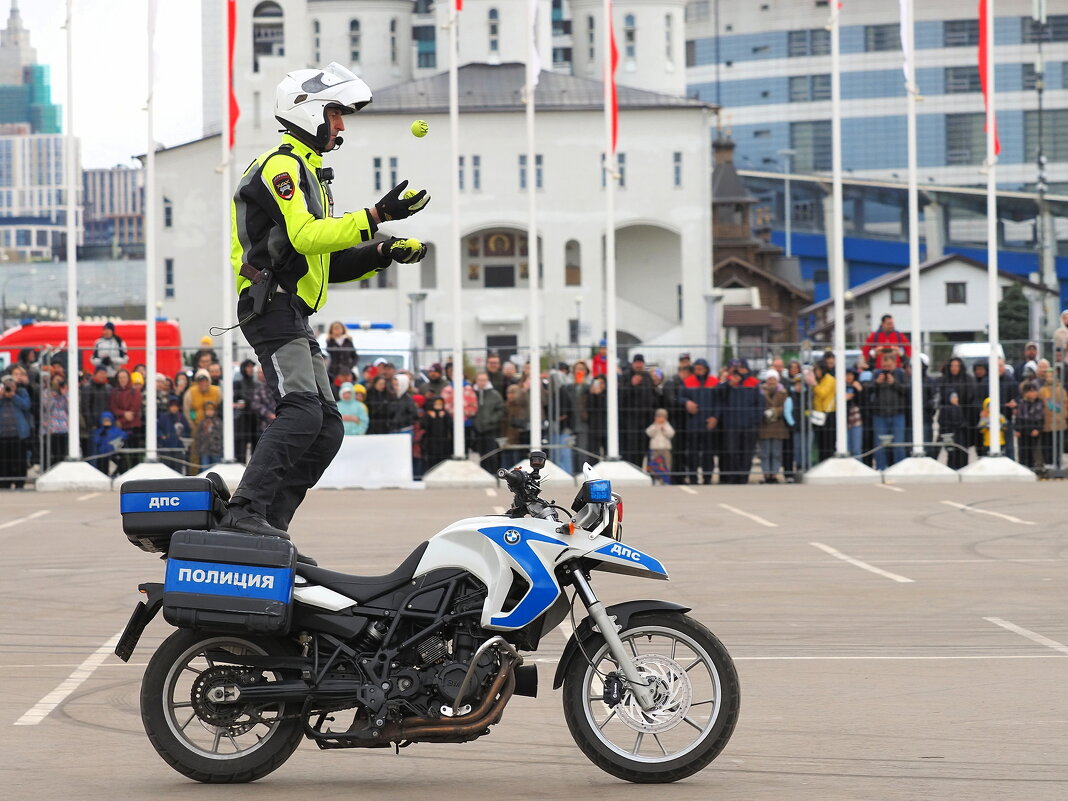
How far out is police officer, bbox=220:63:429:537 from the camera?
23.2 feet

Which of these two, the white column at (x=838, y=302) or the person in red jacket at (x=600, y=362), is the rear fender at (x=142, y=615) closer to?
the white column at (x=838, y=302)

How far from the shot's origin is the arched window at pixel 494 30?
10362 centimetres

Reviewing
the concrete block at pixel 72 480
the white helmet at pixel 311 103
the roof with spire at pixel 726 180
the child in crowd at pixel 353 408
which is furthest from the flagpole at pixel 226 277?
the roof with spire at pixel 726 180

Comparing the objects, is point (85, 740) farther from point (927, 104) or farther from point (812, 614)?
point (927, 104)

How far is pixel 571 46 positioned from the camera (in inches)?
4547

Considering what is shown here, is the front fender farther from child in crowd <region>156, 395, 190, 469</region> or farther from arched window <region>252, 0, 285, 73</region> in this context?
arched window <region>252, 0, 285, 73</region>

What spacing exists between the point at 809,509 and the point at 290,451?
46.4 feet

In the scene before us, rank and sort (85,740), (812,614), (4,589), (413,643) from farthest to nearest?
1. (4,589)
2. (812,614)
3. (85,740)
4. (413,643)

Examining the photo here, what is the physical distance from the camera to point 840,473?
83.0 feet

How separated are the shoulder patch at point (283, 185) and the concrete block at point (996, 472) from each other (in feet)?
65.1

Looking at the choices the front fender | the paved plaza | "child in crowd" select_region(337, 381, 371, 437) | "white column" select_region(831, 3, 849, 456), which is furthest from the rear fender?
"white column" select_region(831, 3, 849, 456)

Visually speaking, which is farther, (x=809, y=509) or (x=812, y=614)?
(x=809, y=509)

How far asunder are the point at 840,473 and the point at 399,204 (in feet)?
63.0

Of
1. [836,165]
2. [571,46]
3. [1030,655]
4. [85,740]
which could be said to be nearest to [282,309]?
[85,740]
